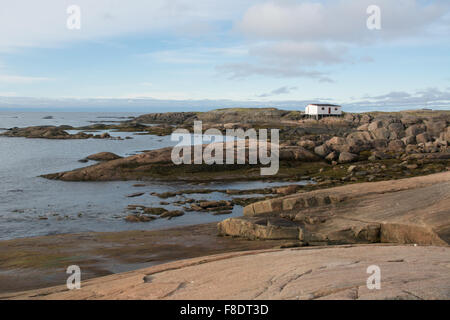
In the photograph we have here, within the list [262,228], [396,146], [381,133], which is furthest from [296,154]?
[262,228]

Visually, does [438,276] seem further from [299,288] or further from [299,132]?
[299,132]

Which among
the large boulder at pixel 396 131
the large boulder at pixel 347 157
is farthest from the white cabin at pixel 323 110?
the large boulder at pixel 347 157

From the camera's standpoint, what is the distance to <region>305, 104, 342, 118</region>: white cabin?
11219cm

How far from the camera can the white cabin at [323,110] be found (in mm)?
112188

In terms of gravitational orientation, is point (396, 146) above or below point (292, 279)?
above

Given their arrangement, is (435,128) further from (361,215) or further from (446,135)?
(361,215)

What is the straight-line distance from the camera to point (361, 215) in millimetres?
15633

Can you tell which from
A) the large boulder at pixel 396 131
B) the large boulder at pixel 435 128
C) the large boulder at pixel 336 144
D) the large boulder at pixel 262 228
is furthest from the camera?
the large boulder at pixel 396 131

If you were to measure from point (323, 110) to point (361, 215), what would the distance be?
10087cm

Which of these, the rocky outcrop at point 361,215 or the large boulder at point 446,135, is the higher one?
the large boulder at point 446,135

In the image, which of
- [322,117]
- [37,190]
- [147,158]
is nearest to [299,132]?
[322,117]

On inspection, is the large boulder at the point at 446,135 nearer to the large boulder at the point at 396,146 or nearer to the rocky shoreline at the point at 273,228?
the large boulder at the point at 396,146

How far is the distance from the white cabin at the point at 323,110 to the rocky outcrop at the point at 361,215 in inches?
3777

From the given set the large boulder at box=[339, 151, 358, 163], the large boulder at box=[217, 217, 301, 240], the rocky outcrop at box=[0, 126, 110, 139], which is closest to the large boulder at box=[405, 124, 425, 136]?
the large boulder at box=[339, 151, 358, 163]
